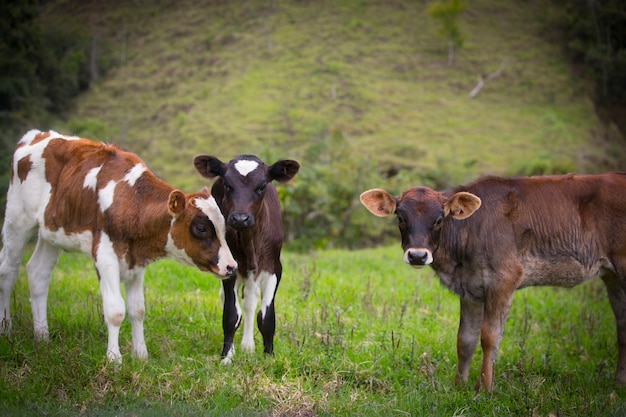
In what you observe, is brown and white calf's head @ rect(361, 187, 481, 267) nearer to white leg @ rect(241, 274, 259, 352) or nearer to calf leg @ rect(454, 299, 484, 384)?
calf leg @ rect(454, 299, 484, 384)

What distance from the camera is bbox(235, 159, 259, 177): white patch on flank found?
6.09 meters

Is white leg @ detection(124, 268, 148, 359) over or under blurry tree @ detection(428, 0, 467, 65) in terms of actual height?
over

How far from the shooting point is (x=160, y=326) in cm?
734

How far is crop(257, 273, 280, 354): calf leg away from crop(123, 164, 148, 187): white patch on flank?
1.60 meters

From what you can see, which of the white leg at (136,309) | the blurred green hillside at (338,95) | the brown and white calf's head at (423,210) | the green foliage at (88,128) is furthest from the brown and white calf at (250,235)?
the green foliage at (88,128)

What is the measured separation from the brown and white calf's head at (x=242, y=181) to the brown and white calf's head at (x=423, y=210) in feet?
3.20

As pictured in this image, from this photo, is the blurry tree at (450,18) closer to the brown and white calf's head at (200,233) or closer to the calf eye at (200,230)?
the brown and white calf's head at (200,233)

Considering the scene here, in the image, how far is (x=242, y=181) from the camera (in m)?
6.04

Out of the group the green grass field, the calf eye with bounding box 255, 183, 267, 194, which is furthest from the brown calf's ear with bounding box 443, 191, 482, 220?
the calf eye with bounding box 255, 183, 267, 194

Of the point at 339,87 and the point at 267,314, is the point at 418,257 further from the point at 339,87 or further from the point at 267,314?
the point at 339,87

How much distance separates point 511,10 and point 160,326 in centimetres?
3872

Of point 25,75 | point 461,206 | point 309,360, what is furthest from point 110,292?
point 25,75

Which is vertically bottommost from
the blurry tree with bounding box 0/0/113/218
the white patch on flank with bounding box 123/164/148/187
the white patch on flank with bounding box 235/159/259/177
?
the blurry tree with bounding box 0/0/113/218

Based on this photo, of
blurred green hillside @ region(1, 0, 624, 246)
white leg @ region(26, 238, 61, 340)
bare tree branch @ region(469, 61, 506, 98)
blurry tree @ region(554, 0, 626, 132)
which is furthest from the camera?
bare tree branch @ region(469, 61, 506, 98)
